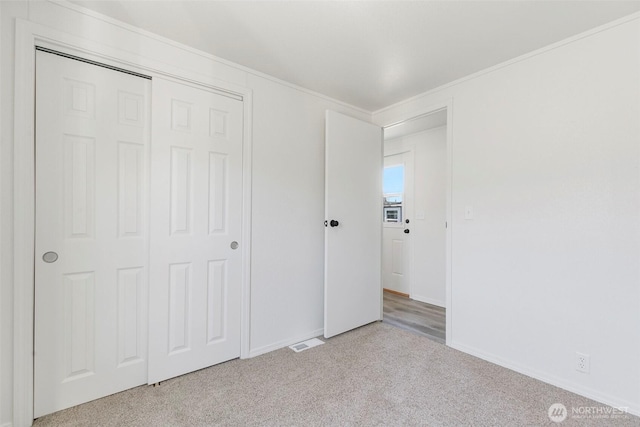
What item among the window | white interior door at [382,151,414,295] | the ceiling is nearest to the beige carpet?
white interior door at [382,151,414,295]

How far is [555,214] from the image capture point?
199cm

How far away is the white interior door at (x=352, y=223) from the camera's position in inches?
108

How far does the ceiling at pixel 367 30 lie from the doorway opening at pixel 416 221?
4.17ft

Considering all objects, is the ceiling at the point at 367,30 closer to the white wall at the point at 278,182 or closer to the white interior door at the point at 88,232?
the white wall at the point at 278,182

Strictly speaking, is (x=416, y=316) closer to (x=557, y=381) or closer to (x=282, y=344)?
(x=557, y=381)

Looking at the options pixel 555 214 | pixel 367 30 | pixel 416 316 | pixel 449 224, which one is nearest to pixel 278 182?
pixel 367 30

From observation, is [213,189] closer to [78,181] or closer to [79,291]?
[78,181]

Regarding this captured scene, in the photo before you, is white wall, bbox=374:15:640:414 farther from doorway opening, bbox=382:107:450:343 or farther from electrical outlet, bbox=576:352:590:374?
doorway opening, bbox=382:107:450:343

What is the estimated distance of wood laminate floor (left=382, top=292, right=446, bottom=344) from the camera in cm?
294

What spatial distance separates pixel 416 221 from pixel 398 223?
0.37 meters

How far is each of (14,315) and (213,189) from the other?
1255 mm

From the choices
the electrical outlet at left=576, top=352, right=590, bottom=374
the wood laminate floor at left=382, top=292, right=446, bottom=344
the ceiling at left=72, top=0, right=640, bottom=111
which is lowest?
the wood laminate floor at left=382, top=292, right=446, bottom=344

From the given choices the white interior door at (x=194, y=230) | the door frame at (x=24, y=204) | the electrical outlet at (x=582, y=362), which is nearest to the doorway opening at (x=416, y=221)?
the electrical outlet at (x=582, y=362)

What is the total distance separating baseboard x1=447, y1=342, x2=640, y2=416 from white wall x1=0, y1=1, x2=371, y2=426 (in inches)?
53.4
